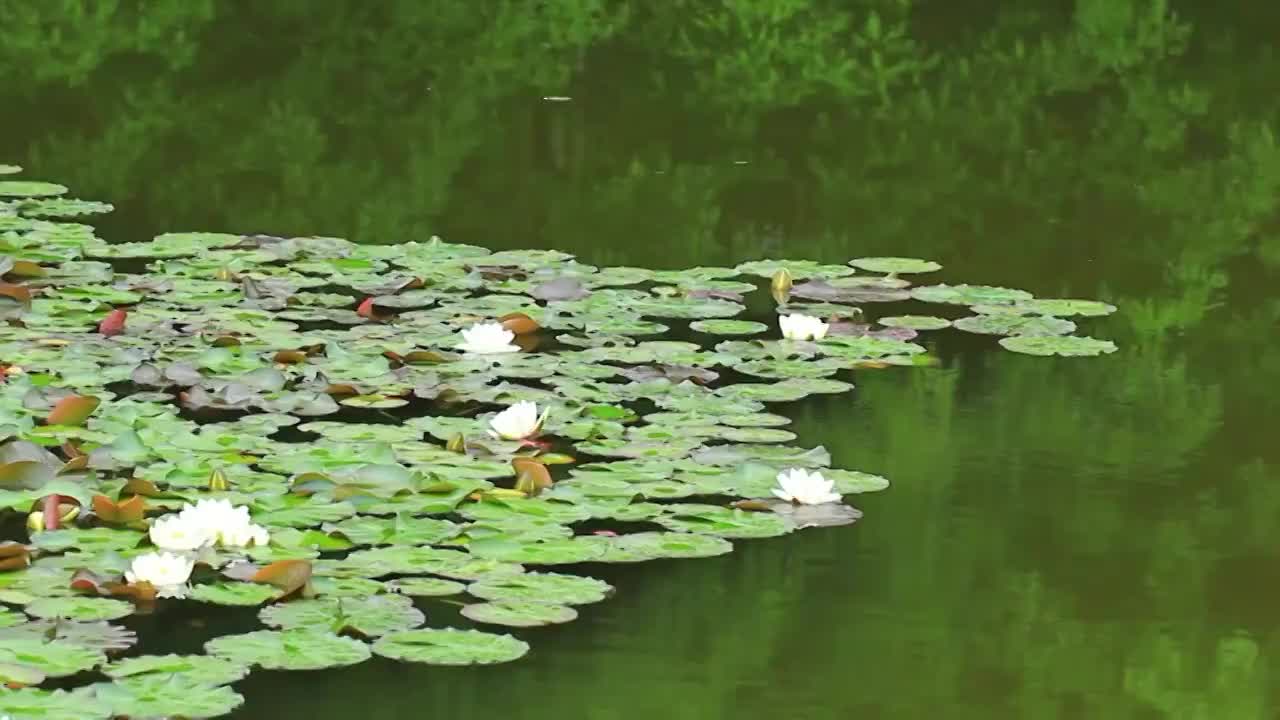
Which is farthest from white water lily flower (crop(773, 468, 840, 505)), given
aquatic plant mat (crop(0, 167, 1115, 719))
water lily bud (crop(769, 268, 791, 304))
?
water lily bud (crop(769, 268, 791, 304))

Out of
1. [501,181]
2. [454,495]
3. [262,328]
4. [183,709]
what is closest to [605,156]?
[501,181]

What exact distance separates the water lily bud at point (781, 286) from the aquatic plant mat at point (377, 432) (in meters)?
0.01

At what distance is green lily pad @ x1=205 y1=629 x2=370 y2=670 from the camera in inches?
119

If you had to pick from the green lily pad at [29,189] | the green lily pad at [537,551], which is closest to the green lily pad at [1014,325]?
the green lily pad at [537,551]

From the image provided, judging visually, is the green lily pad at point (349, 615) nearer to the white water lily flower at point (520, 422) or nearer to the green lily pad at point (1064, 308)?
the white water lily flower at point (520, 422)

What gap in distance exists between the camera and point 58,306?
199 inches

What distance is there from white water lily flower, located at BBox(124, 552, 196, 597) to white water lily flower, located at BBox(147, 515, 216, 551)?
0.34 feet

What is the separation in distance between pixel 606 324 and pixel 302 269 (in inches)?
36.5

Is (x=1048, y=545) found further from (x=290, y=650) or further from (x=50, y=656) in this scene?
(x=50, y=656)

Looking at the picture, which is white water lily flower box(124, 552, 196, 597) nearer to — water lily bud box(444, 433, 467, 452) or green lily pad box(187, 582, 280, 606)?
green lily pad box(187, 582, 280, 606)

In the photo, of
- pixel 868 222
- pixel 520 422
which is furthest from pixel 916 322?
pixel 520 422

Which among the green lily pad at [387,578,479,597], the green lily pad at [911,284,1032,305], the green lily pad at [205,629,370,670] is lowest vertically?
the green lily pad at [205,629,370,670]

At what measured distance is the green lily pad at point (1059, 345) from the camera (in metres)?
5.05

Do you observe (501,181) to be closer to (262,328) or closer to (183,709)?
(262,328)
